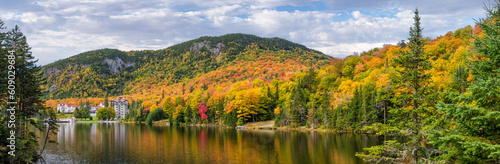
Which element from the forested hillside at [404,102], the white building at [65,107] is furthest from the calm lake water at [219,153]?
the white building at [65,107]

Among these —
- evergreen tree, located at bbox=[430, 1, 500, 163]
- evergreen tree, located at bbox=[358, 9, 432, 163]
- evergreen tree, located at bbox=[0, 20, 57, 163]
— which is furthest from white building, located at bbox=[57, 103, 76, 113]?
evergreen tree, located at bbox=[430, 1, 500, 163]

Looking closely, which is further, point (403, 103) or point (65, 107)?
point (65, 107)

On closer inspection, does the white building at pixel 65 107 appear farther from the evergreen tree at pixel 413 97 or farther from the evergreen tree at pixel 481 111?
the evergreen tree at pixel 481 111

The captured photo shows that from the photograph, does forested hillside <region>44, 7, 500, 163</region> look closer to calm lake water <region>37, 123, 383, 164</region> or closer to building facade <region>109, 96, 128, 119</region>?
calm lake water <region>37, 123, 383, 164</region>

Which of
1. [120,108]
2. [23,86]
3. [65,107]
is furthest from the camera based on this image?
[65,107]

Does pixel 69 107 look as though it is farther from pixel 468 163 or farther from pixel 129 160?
pixel 468 163

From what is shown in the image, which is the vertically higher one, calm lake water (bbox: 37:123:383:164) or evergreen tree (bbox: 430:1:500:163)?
evergreen tree (bbox: 430:1:500:163)

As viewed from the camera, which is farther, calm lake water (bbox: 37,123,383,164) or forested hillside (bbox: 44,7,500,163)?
calm lake water (bbox: 37,123,383,164)

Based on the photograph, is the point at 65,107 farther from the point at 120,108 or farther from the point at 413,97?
the point at 413,97

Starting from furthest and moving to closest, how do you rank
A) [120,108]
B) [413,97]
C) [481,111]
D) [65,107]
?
[65,107] → [120,108] → [413,97] → [481,111]

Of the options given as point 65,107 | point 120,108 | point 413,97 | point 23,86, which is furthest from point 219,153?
point 65,107

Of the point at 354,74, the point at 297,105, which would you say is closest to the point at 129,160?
the point at 297,105

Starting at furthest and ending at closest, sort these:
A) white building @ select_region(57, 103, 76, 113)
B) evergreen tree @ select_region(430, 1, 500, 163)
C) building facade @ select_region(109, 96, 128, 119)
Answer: white building @ select_region(57, 103, 76, 113) < building facade @ select_region(109, 96, 128, 119) < evergreen tree @ select_region(430, 1, 500, 163)

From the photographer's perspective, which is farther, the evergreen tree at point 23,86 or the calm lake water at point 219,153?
the calm lake water at point 219,153
